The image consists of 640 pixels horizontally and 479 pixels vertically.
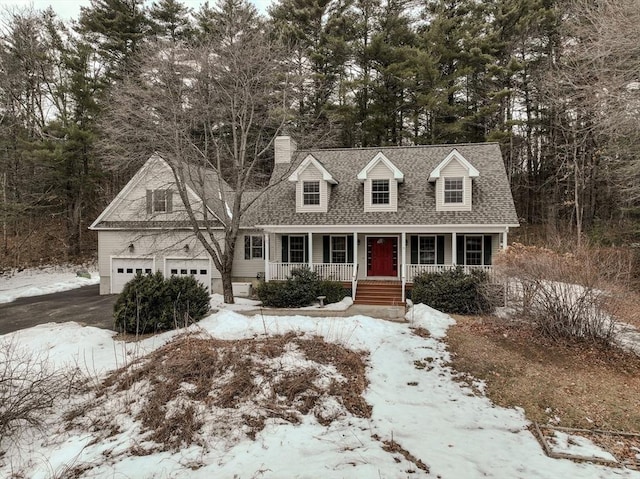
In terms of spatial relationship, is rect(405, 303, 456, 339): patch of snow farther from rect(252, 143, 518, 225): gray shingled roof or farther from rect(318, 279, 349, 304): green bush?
rect(252, 143, 518, 225): gray shingled roof

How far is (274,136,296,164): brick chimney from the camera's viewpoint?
1883cm

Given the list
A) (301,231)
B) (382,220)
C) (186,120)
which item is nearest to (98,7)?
(186,120)

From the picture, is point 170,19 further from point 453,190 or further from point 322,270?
point 453,190

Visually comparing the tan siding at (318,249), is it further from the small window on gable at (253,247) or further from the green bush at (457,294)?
the green bush at (457,294)

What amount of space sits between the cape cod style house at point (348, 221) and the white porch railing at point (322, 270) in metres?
0.04

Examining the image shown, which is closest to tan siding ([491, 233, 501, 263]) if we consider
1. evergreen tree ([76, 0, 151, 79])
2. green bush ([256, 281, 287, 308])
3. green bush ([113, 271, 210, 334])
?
green bush ([256, 281, 287, 308])

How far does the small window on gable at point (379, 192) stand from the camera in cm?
1569

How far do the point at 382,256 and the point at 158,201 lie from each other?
440 inches

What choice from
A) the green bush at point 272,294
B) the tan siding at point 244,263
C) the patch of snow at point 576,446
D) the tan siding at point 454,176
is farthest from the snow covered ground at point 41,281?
the patch of snow at point 576,446

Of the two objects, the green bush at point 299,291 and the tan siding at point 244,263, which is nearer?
the green bush at point 299,291

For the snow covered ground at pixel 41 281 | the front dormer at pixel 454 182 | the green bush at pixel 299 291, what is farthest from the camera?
the snow covered ground at pixel 41 281

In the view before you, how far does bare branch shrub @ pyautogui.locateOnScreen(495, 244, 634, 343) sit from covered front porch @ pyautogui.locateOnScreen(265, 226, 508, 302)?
5.01 m

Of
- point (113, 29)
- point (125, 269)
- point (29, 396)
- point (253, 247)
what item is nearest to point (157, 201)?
point (125, 269)

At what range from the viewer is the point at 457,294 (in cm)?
1280
